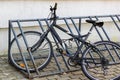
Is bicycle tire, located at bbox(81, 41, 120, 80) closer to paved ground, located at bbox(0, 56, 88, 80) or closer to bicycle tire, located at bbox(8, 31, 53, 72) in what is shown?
paved ground, located at bbox(0, 56, 88, 80)

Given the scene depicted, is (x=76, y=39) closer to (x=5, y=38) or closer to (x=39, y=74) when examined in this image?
(x=39, y=74)

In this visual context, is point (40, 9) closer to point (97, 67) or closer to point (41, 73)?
point (41, 73)

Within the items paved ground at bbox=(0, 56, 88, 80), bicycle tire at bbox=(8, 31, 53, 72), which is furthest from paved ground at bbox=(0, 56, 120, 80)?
bicycle tire at bbox=(8, 31, 53, 72)

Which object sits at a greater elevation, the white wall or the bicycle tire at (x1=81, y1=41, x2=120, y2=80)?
the white wall

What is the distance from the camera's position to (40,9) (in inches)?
291

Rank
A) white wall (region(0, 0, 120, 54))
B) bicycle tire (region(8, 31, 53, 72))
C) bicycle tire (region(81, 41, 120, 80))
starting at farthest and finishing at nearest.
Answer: white wall (region(0, 0, 120, 54)) < bicycle tire (region(8, 31, 53, 72)) < bicycle tire (region(81, 41, 120, 80))

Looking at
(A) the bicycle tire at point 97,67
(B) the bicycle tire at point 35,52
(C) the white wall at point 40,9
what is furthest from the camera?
(C) the white wall at point 40,9

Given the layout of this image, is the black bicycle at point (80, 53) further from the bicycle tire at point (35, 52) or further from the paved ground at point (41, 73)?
the paved ground at point (41, 73)

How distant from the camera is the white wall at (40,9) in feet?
22.9

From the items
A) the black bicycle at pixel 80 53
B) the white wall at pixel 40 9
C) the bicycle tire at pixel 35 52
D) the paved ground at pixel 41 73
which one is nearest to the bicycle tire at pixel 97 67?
the black bicycle at pixel 80 53

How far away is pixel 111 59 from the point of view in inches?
261

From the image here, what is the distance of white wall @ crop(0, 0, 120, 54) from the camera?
6.99 m

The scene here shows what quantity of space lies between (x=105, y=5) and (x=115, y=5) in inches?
13.6

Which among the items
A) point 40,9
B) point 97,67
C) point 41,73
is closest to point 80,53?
point 97,67
